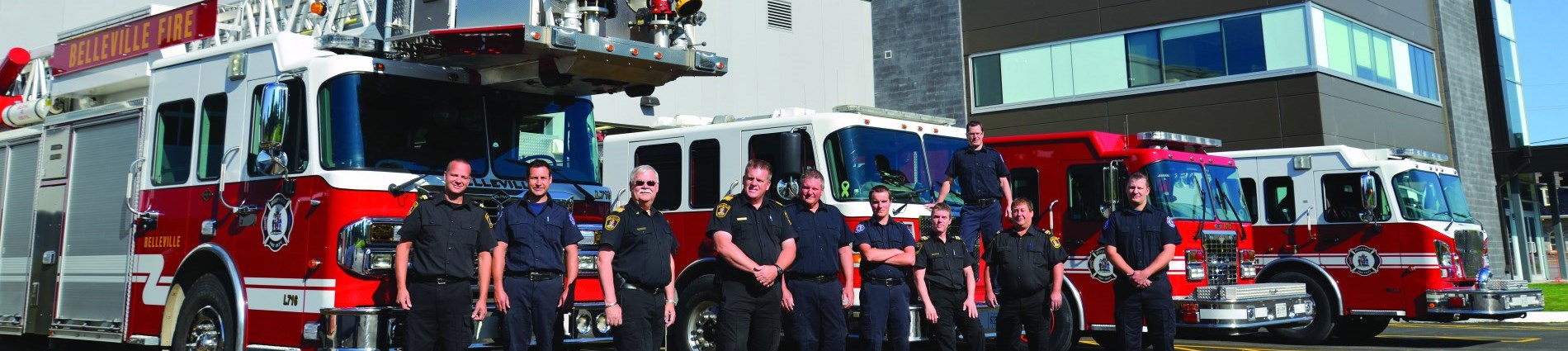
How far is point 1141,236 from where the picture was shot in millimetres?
8117

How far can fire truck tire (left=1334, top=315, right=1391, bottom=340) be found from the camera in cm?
1445

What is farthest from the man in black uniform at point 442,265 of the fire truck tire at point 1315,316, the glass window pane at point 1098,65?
the glass window pane at point 1098,65

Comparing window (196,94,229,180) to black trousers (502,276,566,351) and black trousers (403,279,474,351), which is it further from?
black trousers (502,276,566,351)

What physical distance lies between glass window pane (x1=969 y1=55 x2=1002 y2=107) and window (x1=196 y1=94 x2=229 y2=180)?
20.9 meters

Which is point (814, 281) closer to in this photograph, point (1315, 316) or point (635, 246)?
point (635, 246)

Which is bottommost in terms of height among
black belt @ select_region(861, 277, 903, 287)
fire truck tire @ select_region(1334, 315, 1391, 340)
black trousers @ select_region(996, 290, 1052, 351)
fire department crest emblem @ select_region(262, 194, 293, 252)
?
fire truck tire @ select_region(1334, 315, 1391, 340)

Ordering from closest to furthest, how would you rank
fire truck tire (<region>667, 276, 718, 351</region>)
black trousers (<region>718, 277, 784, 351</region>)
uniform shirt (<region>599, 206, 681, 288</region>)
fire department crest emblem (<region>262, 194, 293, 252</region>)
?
uniform shirt (<region>599, 206, 681, 288</region>) → black trousers (<region>718, 277, 784, 351</region>) → fire department crest emblem (<region>262, 194, 293, 252</region>) → fire truck tire (<region>667, 276, 718, 351</region>)

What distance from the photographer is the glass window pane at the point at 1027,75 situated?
87.4ft

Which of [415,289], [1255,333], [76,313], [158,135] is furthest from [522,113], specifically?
[1255,333]

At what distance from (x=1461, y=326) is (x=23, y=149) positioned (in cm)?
1760

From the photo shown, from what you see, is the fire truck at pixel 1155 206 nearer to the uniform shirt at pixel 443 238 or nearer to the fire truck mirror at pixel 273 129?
the uniform shirt at pixel 443 238

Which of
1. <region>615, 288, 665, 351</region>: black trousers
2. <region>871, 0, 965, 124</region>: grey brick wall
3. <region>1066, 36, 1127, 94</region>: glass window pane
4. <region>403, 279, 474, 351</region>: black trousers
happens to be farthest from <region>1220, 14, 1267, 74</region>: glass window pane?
<region>403, 279, 474, 351</region>: black trousers

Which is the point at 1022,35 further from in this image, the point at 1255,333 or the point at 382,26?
the point at 382,26

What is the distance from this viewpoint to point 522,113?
8.63 meters
